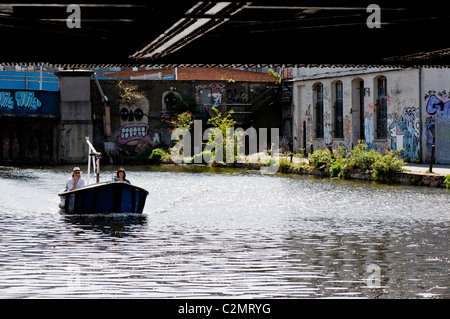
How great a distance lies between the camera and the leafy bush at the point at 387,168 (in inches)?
1145

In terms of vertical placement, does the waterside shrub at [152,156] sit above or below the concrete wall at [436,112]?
below

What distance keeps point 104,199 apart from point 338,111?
889 inches

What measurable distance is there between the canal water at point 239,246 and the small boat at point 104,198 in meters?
0.38

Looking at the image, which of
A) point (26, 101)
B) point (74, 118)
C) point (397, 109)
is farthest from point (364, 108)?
point (26, 101)

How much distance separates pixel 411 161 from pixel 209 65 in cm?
2510

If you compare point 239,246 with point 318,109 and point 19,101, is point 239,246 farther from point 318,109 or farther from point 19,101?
point 19,101

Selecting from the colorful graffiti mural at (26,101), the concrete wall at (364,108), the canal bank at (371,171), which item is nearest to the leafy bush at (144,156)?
the colorful graffiti mural at (26,101)

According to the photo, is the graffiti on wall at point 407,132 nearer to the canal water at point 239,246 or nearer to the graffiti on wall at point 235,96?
the canal water at point 239,246

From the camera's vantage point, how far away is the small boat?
21.0 m
